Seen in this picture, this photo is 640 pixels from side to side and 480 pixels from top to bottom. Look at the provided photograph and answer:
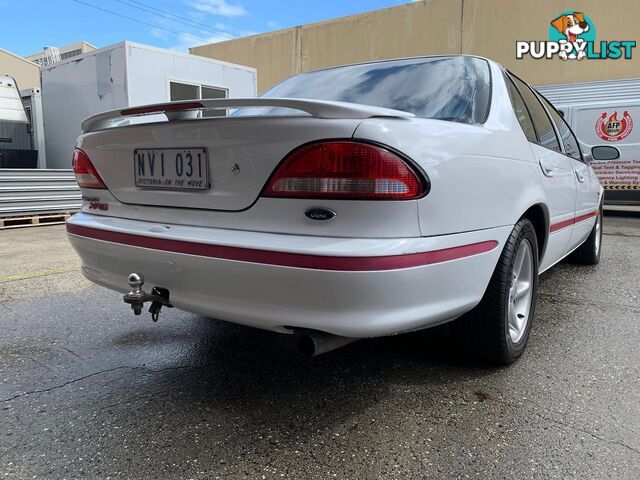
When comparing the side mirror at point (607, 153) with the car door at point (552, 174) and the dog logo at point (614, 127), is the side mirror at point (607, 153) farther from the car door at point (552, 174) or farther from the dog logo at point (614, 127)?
the dog logo at point (614, 127)

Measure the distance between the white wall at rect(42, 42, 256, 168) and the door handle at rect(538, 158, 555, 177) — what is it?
7.60 m

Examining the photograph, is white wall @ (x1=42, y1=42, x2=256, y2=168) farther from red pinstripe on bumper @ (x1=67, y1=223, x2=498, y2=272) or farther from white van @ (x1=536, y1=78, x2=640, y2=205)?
red pinstripe on bumper @ (x1=67, y1=223, x2=498, y2=272)

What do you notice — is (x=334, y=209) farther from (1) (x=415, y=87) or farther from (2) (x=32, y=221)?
(2) (x=32, y=221)

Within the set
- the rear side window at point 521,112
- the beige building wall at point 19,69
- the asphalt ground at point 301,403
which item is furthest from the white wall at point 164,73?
the beige building wall at point 19,69

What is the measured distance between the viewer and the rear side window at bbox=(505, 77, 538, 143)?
Answer: 2.55 metres

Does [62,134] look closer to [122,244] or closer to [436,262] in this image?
[122,244]

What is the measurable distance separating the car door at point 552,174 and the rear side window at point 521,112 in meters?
0.01

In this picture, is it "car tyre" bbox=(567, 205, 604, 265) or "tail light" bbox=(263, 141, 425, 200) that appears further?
"car tyre" bbox=(567, 205, 604, 265)

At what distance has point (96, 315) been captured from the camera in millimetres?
3285

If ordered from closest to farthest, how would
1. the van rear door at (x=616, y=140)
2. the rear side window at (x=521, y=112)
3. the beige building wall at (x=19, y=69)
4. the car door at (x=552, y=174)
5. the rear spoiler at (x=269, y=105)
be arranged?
the rear spoiler at (x=269, y=105) → the rear side window at (x=521, y=112) → the car door at (x=552, y=174) → the van rear door at (x=616, y=140) → the beige building wall at (x=19, y=69)

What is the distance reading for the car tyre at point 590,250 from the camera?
4.60 meters

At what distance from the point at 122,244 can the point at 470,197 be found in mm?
1413

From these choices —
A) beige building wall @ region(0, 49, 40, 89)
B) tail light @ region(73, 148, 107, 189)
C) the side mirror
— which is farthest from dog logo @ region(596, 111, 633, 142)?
beige building wall @ region(0, 49, 40, 89)

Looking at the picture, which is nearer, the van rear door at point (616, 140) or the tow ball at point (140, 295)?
the tow ball at point (140, 295)
